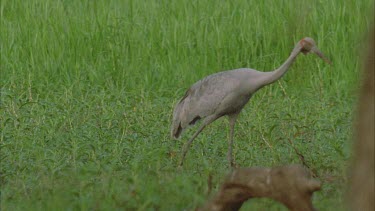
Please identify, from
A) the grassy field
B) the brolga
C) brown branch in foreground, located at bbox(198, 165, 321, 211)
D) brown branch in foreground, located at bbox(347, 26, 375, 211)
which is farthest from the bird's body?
brown branch in foreground, located at bbox(347, 26, 375, 211)

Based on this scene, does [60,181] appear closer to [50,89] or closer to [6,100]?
[6,100]

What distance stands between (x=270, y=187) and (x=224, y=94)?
3.25 metres

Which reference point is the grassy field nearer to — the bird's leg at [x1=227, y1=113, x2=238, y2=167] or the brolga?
the bird's leg at [x1=227, y1=113, x2=238, y2=167]

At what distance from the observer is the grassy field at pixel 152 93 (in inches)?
264

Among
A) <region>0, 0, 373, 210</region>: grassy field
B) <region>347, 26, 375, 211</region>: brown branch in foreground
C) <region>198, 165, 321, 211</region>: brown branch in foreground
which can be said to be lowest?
<region>0, 0, 373, 210</region>: grassy field

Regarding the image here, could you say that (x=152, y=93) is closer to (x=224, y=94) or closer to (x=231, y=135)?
(x=224, y=94)

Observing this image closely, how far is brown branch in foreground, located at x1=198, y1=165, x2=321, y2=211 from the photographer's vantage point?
4.85 meters

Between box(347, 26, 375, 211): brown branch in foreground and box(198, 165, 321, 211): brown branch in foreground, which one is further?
box(198, 165, 321, 211): brown branch in foreground

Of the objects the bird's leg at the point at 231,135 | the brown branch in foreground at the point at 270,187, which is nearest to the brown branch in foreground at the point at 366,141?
the brown branch in foreground at the point at 270,187

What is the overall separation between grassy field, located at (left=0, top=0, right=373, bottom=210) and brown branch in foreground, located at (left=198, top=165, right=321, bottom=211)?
33.7 inches

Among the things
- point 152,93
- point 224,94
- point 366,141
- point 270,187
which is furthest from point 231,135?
point 366,141

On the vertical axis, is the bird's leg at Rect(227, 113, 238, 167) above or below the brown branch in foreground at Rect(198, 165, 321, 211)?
below

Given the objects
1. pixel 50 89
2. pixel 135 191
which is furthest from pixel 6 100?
pixel 135 191

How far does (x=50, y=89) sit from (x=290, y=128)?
2211mm
